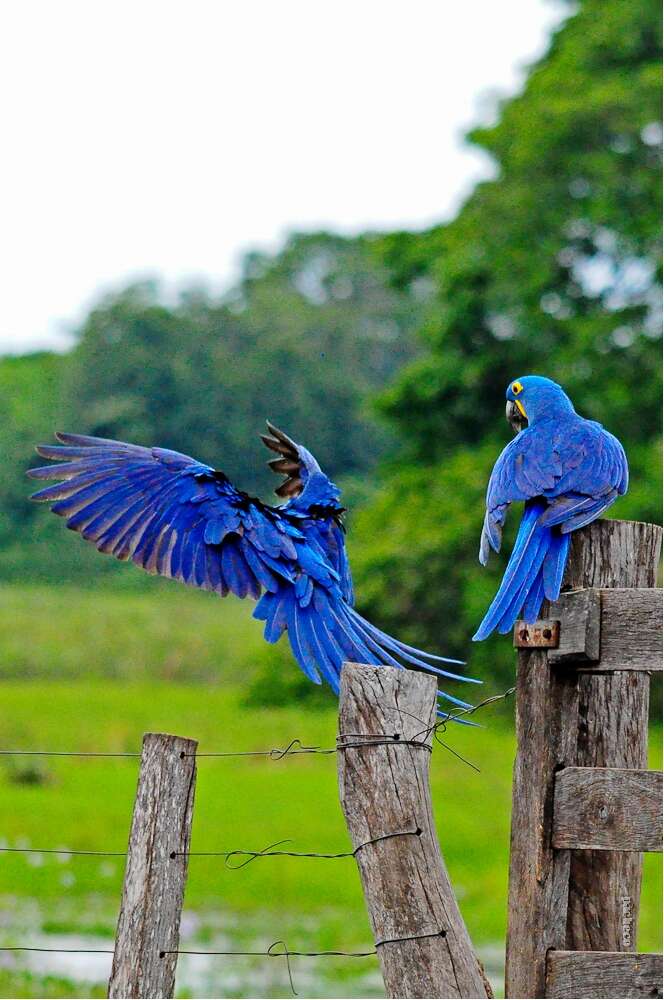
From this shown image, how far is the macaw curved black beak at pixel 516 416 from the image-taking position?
3658mm

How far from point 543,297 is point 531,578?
43.8ft

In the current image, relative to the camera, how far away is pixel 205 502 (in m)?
4.08

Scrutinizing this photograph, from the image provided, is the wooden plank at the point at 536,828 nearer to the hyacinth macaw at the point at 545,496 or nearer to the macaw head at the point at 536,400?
the hyacinth macaw at the point at 545,496

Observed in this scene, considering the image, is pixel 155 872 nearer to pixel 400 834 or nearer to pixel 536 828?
pixel 400 834

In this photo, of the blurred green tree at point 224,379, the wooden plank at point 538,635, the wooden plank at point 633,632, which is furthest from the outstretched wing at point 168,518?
the blurred green tree at point 224,379

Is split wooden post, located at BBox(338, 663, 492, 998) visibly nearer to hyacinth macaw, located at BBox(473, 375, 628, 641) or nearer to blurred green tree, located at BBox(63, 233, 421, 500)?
hyacinth macaw, located at BBox(473, 375, 628, 641)

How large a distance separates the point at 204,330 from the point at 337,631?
28.3 m

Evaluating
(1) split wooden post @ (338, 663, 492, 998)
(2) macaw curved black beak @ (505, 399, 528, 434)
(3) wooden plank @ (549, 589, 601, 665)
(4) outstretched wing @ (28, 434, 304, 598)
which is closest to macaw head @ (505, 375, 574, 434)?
(2) macaw curved black beak @ (505, 399, 528, 434)

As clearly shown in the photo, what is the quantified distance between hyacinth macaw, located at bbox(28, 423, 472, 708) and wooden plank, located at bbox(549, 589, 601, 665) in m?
1.02

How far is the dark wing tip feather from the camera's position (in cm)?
447

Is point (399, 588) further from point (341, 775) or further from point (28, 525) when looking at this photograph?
point (341, 775)

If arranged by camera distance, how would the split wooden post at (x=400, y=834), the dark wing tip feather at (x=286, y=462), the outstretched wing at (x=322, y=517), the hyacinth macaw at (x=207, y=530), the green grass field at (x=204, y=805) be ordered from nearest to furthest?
the split wooden post at (x=400, y=834)
the hyacinth macaw at (x=207, y=530)
the outstretched wing at (x=322, y=517)
the dark wing tip feather at (x=286, y=462)
the green grass field at (x=204, y=805)

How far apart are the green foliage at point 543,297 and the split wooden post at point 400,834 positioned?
1192 cm

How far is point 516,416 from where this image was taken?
371cm
